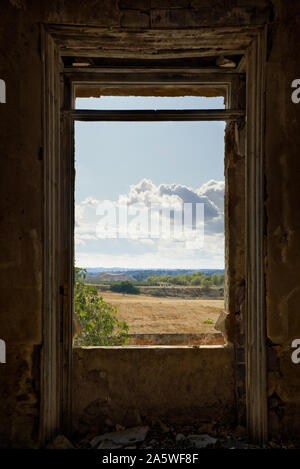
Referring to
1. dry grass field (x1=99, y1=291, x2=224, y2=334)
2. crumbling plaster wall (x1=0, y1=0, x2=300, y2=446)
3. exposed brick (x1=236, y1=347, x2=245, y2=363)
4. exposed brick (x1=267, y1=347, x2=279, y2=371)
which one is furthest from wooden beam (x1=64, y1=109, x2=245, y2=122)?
dry grass field (x1=99, y1=291, x2=224, y2=334)

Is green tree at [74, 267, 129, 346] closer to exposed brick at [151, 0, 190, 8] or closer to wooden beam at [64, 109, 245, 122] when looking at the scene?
wooden beam at [64, 109, 245, 122]

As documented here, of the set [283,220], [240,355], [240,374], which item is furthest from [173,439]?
[283,220]

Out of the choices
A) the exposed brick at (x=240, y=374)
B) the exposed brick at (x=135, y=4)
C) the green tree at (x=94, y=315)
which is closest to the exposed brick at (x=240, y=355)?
the exposed brick at (x=240, y=374)

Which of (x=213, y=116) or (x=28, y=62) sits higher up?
(x=28, y=62)

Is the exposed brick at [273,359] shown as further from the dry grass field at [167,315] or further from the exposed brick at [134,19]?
the dry grass field at [167,315]

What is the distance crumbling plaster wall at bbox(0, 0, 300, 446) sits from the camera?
2090 millimetres

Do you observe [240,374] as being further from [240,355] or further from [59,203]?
[59,203]

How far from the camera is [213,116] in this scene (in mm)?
2473

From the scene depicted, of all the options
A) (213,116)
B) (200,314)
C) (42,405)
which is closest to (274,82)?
(213,116)

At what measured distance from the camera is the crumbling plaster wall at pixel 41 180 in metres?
2.09

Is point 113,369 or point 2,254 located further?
point 113,369

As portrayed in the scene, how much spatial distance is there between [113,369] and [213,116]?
8.12 ft

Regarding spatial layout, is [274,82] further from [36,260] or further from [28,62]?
[36,260]

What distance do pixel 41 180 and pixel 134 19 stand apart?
4.70 ft
